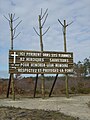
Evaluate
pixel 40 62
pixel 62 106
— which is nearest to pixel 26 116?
pixel 62 106

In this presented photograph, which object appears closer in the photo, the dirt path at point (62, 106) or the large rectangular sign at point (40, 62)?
the dirt path at point (62, 106)

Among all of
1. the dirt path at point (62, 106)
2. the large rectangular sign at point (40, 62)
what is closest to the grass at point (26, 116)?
the dirt path at point (62, 106)

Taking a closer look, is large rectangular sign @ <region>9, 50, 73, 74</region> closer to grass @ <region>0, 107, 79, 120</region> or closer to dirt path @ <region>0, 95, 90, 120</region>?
dirt path @ <region>0, 95, 90, 120</region>

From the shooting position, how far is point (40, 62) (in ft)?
58.7

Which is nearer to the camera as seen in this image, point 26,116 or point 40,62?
point 26,116

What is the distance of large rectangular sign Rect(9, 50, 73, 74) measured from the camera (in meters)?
17.3

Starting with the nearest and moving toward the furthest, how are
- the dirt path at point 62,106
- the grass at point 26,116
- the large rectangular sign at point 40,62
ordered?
the grass at point 26,116
the dirt path at point 62,106
the large rectangular sign at point 40,62

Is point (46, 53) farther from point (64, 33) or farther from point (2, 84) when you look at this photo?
point (2, 84)

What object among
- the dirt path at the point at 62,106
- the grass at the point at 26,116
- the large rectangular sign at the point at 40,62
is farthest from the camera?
the large rectangular sign at the point at 40,62

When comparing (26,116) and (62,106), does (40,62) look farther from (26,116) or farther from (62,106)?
(26,116)

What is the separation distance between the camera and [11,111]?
1041 cm

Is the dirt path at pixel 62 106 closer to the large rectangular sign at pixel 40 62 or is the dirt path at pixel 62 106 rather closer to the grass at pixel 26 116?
the grass at pixel 26 116

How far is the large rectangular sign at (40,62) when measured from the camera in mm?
17297

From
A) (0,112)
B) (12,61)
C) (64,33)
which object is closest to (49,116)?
(0,112)
